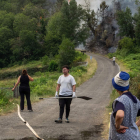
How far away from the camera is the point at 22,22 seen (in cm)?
7031

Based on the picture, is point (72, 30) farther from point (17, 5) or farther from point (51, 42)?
point (17, 5)

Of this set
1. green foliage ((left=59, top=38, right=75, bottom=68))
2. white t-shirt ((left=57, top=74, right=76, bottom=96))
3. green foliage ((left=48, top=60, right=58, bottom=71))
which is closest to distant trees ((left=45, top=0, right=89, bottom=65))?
green foliage ((left=48, top=60, right=58, bottom=71))

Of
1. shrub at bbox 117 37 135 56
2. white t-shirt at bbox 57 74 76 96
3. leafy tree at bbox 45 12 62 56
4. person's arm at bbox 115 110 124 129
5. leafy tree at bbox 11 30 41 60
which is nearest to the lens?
person's arm at bbox 115 110 124 129

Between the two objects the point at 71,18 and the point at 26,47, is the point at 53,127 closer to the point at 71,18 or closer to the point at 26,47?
the point at 71,18

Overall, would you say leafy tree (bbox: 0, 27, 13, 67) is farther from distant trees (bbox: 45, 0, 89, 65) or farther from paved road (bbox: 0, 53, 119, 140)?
paved road (bbox: 0, 53, 119, 140)

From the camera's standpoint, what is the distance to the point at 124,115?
301 cm

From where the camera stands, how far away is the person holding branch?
297 centimetres

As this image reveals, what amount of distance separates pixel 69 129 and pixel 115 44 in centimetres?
7078

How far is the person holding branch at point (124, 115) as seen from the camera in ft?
9.73

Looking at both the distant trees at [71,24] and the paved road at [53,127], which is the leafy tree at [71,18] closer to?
the distant trees at [71,24]

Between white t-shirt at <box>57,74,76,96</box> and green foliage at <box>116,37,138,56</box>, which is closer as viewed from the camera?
white t-shirt at <box>57,74,76,96</box>

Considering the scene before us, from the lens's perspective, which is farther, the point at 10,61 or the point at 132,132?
the point at 10,61

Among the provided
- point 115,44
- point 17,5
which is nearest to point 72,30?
point 115,44

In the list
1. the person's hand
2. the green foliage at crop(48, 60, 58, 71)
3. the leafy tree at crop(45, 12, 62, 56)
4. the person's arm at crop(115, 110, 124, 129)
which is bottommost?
the green foliage at crop(48, 60, 58, 71)
